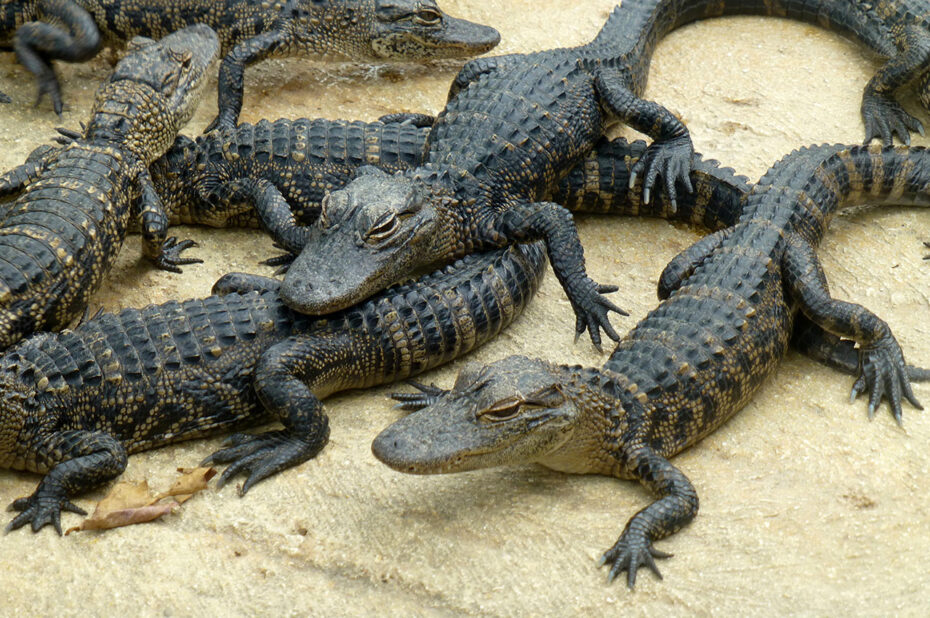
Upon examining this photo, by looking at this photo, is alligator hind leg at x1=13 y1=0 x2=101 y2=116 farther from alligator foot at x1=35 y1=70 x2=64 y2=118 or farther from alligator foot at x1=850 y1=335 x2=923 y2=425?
alligator foot at x1=850 y1=335 x2=923 y2=425

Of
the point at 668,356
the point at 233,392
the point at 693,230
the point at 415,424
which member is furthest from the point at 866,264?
the point at 233,392

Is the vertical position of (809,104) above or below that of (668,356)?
above

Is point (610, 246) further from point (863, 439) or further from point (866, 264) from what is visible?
point (863, 439)

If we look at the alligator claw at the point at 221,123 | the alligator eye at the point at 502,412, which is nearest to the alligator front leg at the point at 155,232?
the alligator claw at the point at 221,123

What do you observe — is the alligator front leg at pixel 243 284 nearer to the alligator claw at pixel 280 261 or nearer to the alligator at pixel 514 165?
the alligator at pixel 514 165

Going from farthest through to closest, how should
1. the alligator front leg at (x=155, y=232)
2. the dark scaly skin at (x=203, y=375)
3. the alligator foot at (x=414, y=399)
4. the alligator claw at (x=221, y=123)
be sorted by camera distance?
the alligator claw at (x=221, y=123) → the alligator front leg at (x=155, y=232) → the alligator foot at (x=414, y=399) → the dark scaly skin at (x=203, y=375)

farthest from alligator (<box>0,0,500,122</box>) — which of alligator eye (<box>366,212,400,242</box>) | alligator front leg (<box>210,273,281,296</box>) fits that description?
alligator eye (<box>366,212,400,242</box>)
